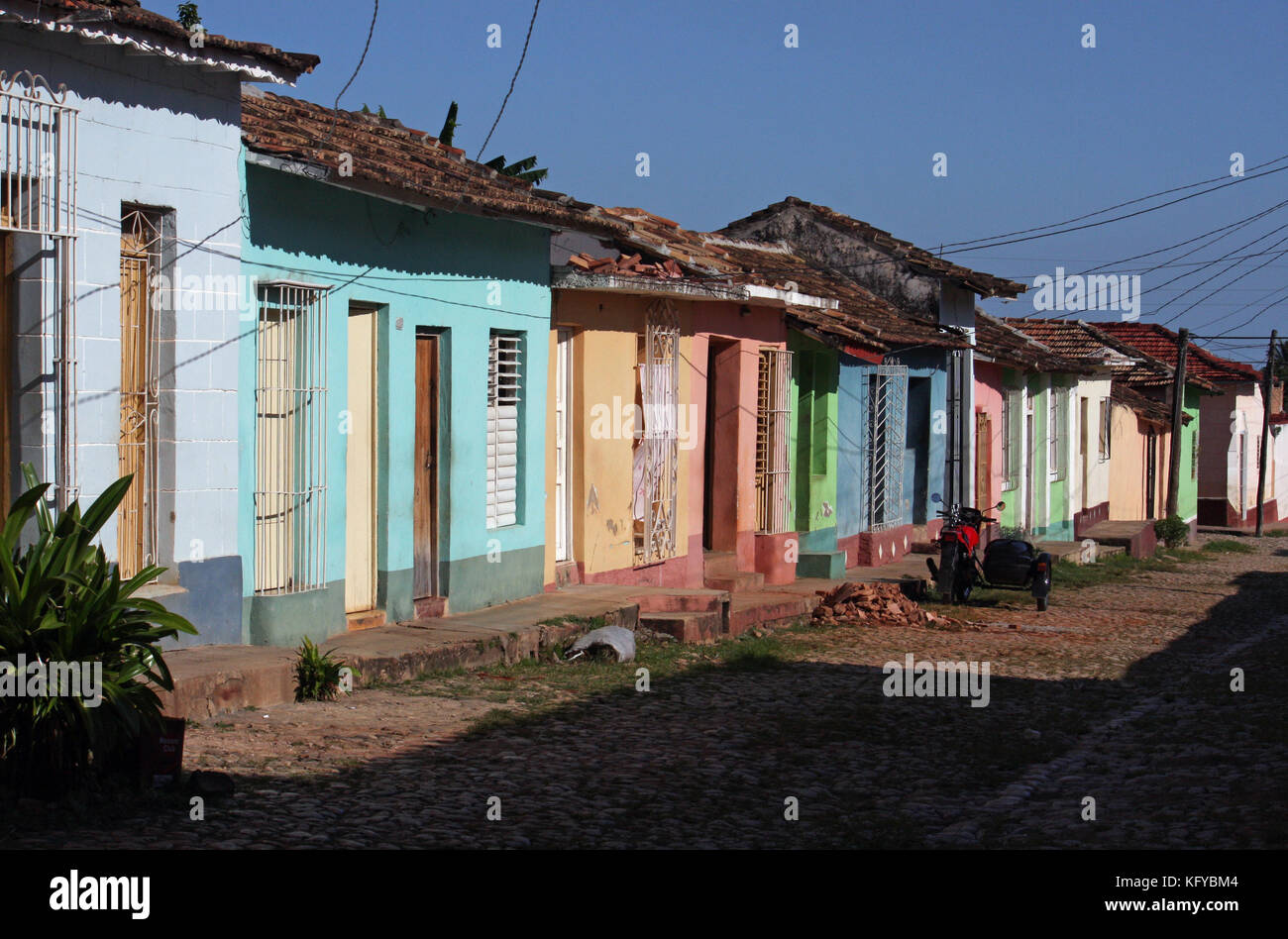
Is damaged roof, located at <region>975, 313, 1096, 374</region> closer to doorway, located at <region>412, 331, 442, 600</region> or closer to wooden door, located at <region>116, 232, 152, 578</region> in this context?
doorway, located at <region>412, 331, 442, 600</region>

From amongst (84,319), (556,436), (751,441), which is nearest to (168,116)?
(84,319)

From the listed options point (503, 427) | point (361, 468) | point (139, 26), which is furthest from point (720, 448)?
point (139, 26)

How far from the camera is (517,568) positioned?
1217 centimetres

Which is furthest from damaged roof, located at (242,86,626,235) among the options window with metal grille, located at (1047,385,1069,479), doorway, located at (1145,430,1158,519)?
doorway, located at (1145,430,1158,519)

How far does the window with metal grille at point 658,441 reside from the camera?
45.5 ft

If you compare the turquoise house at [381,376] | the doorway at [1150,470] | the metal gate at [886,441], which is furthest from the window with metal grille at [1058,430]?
the turquoise house at [381,376]

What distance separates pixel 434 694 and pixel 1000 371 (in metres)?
18.2

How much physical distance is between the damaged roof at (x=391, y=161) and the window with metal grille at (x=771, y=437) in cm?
369

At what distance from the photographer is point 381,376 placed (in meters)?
10.4

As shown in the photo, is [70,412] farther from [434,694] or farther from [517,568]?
[517,568]

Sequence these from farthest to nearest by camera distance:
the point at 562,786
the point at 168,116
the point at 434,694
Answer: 1. the point at 434,694
2. the point at 168,116
3. the point at 562,786

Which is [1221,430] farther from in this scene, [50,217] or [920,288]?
[50,217]

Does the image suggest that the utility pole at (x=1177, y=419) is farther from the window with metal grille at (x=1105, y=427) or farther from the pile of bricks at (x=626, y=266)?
the pile of bricks at (x=626, y=266)

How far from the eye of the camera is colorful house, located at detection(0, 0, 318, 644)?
7.35 meters
